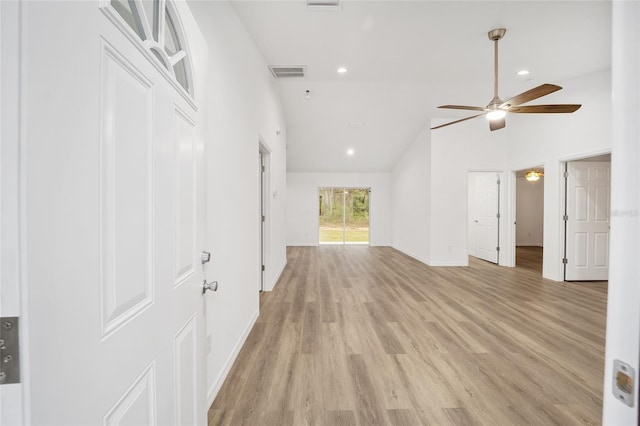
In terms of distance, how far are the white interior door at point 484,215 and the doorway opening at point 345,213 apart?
10.1 ft

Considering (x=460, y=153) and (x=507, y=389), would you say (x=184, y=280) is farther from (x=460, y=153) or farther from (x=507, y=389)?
(x=460, y=153)

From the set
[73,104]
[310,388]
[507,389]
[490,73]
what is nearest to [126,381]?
[73,104]

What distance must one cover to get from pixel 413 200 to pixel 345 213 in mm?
2678

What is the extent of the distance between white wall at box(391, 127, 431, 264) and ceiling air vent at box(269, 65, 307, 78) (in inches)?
126

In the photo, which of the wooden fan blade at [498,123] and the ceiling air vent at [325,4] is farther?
the wooden fan blade at [498,123]

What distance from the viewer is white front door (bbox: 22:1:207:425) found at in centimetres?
41

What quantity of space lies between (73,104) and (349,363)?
7.27 ft

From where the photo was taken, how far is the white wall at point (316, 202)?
28.2 ft

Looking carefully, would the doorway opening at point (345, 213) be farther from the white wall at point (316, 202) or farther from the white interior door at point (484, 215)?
the white interior door at point (484, 215)

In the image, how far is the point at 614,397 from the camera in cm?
43

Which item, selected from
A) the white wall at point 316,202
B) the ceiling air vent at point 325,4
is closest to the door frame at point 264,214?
the ceiling air vent at point 325,4

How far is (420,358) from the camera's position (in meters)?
2.13

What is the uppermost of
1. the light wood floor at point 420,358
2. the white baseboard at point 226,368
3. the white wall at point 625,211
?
the white wall at point 625,211

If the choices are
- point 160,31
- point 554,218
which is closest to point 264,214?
point 160,31
